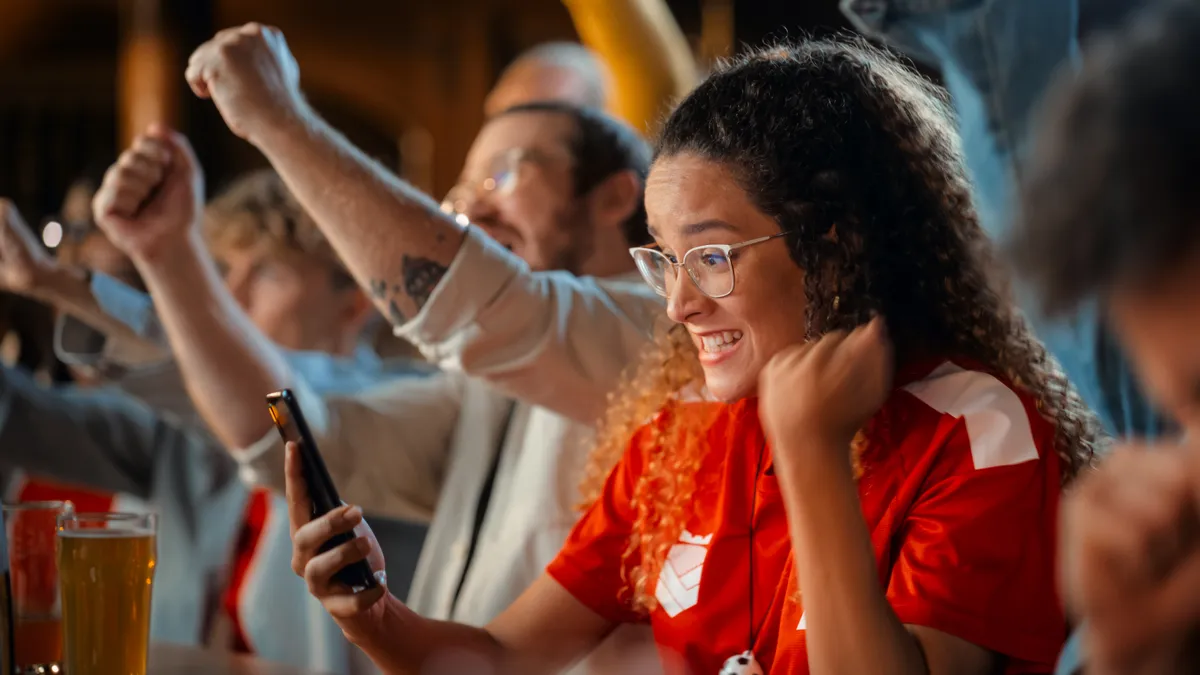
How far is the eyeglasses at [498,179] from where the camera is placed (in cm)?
183

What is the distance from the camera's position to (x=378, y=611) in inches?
48.2

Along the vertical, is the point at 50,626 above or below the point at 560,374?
below

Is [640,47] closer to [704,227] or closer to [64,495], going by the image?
[704,227]

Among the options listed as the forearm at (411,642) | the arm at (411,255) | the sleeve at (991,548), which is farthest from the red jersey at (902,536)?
the arm at (411,255)

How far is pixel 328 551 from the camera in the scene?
1.07 meters

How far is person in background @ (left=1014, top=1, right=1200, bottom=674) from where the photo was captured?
0.56m

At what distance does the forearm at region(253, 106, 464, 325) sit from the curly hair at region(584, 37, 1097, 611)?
33cm

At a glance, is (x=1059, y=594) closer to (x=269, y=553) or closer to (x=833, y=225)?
(x=833, y=225)

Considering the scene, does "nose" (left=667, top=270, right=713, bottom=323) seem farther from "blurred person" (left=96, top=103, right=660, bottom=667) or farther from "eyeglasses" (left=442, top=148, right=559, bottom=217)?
"eyeglasses" (left=442, top=148, right=559, bottom=217)

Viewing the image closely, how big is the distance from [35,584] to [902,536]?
831 millimetres

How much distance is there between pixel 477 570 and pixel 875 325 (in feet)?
3.15

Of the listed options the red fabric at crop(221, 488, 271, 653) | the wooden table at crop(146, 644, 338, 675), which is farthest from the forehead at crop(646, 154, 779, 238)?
the red fabric at crop(221, 488, 271, 653)

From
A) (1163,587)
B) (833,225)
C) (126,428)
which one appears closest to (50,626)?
(833,225)

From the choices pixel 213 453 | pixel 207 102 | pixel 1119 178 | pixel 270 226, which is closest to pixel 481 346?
pixel 1119 178
